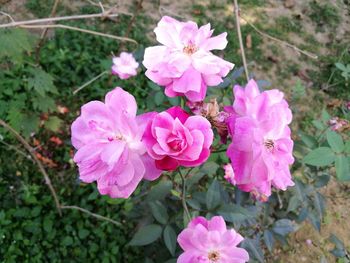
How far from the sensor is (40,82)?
A: 2.31 meters

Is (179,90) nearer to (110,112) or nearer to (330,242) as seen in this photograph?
(110,112)

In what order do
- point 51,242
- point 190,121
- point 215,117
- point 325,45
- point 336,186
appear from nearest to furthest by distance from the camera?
1. point 190,121
2. point 215,117
3. point 51,242
4. point 336,186
5. point 325,45

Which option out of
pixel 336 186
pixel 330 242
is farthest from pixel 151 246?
pixel 336 186

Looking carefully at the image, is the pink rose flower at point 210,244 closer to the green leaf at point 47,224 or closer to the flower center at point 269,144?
the flower center at point 269,144

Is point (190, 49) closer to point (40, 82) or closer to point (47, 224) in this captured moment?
point (40, 82)

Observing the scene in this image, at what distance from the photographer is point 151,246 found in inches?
77.6

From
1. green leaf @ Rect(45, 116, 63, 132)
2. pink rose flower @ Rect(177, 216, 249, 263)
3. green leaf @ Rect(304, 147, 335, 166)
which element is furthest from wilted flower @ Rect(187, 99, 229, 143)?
green leaf @ Rect(45, 116, 63, 132)

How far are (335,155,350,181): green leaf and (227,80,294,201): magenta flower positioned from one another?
1.83ft

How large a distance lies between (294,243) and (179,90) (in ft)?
6.53

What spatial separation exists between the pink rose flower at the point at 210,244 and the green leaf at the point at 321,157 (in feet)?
1.67

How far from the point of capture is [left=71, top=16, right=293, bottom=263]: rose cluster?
2.78 feet

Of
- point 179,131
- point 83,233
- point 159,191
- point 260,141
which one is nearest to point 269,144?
point 260,141

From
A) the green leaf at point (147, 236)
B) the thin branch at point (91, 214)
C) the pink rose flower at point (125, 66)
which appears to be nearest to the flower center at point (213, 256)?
the green leaf at point (147, 236)

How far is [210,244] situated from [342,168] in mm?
650
